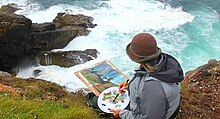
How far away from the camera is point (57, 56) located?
21875 millimetres

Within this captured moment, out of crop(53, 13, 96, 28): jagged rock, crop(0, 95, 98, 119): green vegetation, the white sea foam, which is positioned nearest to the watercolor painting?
crop(0, 95, 98, 119): green vegetation

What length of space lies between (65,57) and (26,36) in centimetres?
252

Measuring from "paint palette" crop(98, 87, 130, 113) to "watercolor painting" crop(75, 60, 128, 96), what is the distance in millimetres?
601

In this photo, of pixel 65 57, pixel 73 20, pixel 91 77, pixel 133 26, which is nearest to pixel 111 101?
pixel 91 77

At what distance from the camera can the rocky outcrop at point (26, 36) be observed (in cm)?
1981

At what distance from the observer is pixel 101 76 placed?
817 centimetres

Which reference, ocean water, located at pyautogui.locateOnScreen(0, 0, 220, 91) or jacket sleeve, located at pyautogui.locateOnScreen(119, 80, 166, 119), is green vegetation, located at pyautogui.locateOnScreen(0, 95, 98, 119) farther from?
ocean water, located at pyautogui.locateOnScreen(0, 0, 220, 91)

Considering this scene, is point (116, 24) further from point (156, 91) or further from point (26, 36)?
point (156, 91)

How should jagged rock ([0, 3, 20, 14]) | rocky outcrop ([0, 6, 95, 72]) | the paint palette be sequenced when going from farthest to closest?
jagged rock ([0, 3, 20, 14]) < rocky outcrop ([0, 6, 95, 72]) < the paint palette

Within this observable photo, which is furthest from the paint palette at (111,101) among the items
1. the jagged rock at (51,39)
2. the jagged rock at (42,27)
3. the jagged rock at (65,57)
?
the jagged rock at (42,27)

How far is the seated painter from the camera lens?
5.06 metres

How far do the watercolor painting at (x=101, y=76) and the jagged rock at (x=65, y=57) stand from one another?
13000mm

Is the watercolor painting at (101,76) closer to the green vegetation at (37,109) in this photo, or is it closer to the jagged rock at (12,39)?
the green vegetation at (37,109)

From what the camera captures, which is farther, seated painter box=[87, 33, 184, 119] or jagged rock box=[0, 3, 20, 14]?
jagged rock box=[0, 3, 20, 14]
